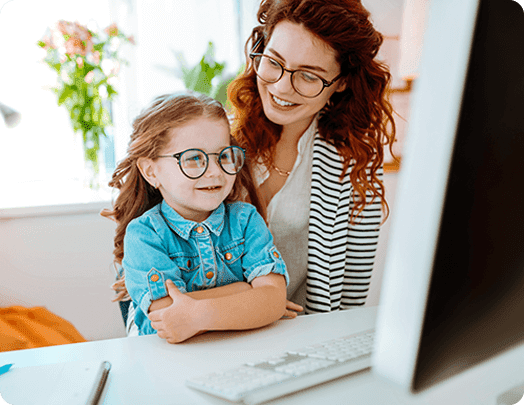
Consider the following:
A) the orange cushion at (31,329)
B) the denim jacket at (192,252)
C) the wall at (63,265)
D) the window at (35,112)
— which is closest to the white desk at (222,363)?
the denim jacket at (192,252)

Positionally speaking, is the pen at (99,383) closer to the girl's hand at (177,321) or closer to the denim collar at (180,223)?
the girl's hand at (177,321)

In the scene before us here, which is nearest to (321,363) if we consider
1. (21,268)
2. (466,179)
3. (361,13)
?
(466,179)

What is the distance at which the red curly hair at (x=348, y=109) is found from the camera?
1.21 metres

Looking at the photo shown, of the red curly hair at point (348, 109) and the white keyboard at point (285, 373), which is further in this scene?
the red curly hair at point (348, 109)

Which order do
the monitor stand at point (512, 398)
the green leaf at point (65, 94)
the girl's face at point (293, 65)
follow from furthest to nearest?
1. the green leaf at point (65, 94)
2. the girl's face at point (293, 65)
3. the monitor stand at point (512, 398)

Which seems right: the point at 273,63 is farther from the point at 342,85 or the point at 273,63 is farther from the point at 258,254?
the point at 258,254

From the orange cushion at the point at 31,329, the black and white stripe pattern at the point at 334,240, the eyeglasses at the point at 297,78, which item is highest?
the eyeglasses at the point at 297,78

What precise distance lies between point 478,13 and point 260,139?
1.07 meters

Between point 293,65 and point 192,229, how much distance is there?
52 centimetres

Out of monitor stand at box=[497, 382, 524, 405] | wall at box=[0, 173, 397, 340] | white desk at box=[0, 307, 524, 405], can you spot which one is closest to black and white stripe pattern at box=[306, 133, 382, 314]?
white desk at box=[0, 307, 524, 405]

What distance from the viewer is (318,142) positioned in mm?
1354

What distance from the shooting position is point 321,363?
595 millimetres

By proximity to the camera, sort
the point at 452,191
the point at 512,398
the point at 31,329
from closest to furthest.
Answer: the point at 452,191 < the point at 512,398 < the point at 31,329

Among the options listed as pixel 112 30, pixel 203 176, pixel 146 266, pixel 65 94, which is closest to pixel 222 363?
pixel 146 266
